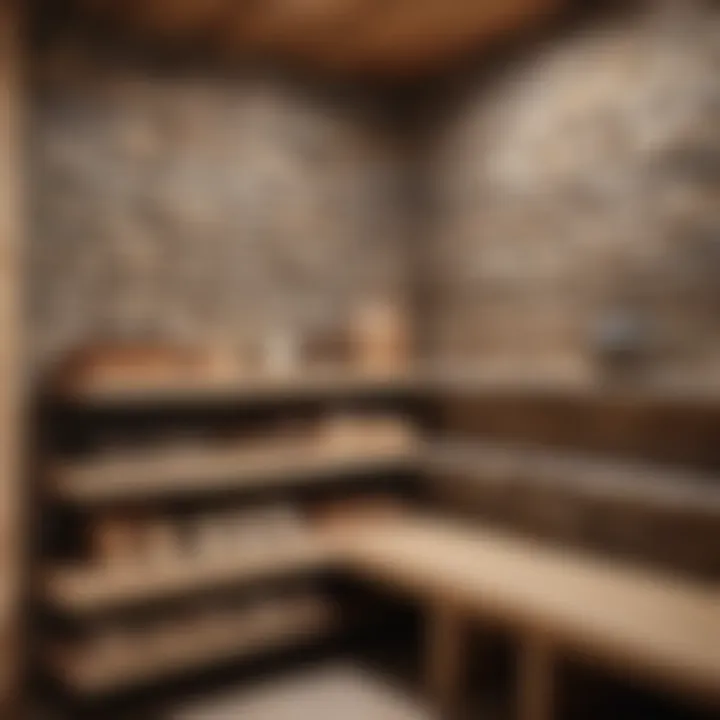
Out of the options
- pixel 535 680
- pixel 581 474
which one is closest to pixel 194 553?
pixel 535 680

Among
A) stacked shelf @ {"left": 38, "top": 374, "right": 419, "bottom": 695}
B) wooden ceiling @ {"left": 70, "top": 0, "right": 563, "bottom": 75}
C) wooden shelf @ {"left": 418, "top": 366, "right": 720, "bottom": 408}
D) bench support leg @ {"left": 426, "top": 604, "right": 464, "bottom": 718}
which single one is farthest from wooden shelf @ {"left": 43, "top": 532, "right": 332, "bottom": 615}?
wooden ceiling @ {"left": 70, "top": 0, "right": 563, "bottom": 75}

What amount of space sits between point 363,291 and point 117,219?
1.23 meters

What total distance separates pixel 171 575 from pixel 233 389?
0.73 meters

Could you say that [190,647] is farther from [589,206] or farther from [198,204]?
[589,206]

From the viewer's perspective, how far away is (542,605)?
2.36 metres

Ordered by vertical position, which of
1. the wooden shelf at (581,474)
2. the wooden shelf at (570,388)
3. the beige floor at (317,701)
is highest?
the wooden shelf at (570,388)

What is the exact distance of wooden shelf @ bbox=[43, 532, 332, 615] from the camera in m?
2.74

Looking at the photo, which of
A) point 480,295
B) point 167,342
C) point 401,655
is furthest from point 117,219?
point 401,655

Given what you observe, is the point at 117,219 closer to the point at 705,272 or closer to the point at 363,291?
the point at 363,291

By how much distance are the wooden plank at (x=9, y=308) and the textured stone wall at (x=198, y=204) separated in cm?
28

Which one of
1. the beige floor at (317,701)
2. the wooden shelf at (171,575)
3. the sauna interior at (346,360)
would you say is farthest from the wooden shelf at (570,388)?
the beige floor at (317,701)

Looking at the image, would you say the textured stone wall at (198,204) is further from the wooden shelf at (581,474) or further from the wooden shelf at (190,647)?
the wooden shelf at (190,647)

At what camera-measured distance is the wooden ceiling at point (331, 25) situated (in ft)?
9.80

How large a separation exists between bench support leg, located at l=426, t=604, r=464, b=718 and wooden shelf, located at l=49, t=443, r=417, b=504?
2.72 feet
